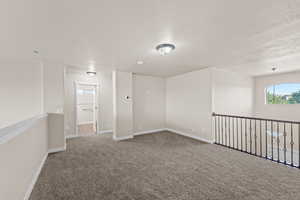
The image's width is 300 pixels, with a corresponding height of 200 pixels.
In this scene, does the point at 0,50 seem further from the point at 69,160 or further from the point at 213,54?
the point at 213,54

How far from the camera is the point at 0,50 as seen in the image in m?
2.67

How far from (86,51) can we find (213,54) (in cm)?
295

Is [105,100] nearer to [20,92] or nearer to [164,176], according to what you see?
[20,92]

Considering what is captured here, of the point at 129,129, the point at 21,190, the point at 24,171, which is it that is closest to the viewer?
the point at 21,190

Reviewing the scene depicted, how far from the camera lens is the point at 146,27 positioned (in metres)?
1.87

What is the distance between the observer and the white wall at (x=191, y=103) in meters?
4.20

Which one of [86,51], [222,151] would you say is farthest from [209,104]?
[86,51]

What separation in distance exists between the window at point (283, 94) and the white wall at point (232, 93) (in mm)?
610

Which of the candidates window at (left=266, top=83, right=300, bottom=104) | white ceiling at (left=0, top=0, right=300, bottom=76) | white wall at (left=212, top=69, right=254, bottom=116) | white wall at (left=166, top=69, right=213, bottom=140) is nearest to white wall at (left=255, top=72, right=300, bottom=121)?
window at (left=266, top=83, right=300, bottom=104)

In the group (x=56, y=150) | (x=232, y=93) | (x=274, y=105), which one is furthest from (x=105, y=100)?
(x=274, y=105)

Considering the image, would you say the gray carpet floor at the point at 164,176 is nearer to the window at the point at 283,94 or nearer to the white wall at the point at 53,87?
the white wall at the point at 53,87

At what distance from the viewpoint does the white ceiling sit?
1.45 meters

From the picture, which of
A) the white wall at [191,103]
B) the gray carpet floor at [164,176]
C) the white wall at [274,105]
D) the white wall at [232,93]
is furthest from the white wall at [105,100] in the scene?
the white wall at [274,105]

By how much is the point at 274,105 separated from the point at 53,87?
8060 mm
